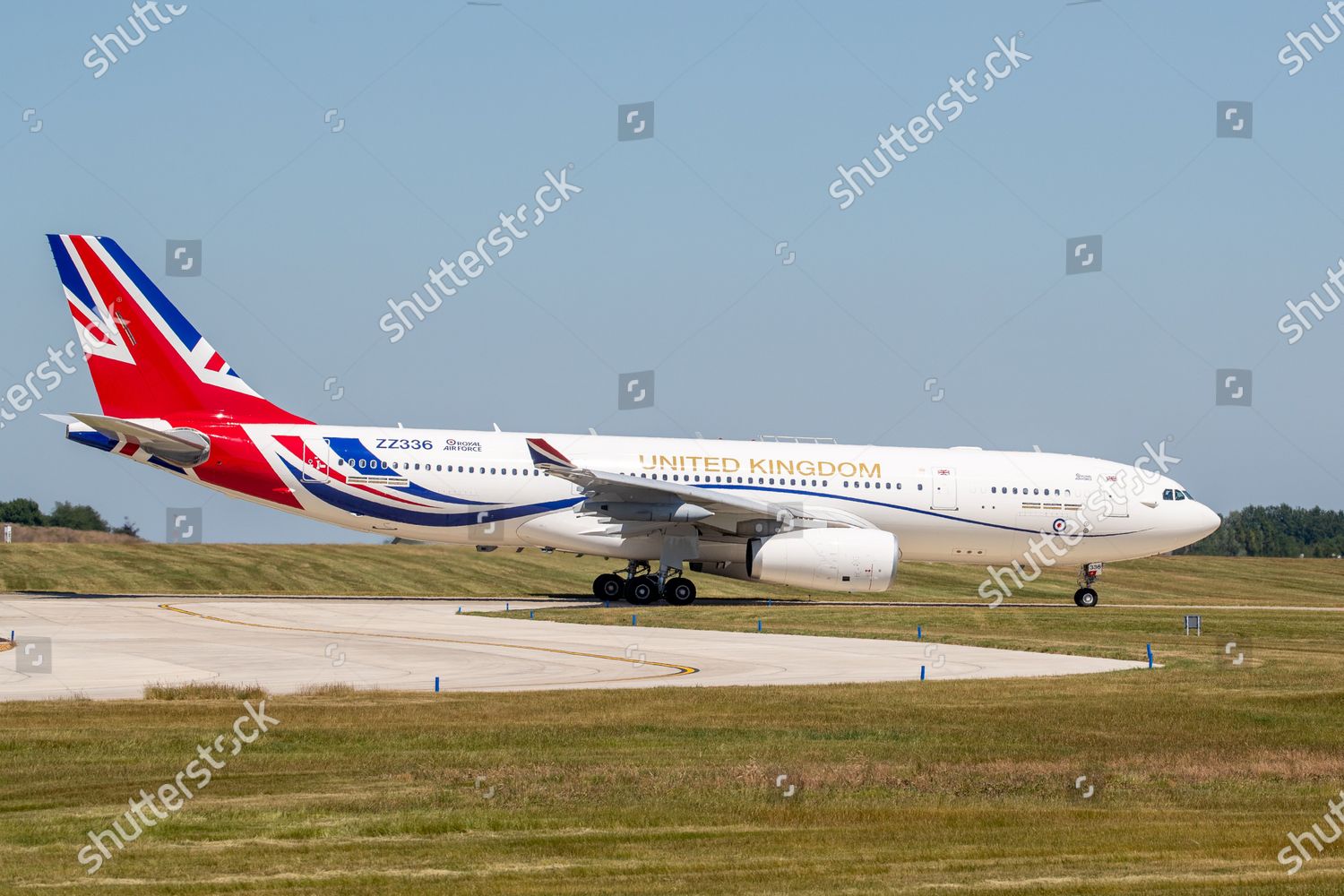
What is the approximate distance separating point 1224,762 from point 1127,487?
26168 mm

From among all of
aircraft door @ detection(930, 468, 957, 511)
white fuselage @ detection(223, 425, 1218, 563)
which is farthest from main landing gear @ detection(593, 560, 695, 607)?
aircraft door @ detection(930, 468, 957, 511)

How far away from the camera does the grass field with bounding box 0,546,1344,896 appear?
32.8ft

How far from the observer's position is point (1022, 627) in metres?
31.4

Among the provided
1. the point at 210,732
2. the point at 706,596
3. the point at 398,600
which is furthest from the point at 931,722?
the point at 706,596

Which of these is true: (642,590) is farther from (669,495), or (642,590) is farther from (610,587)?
(669,495)

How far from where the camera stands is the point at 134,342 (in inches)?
1391

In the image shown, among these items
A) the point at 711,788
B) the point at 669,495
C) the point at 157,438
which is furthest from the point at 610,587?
the point at 711,788

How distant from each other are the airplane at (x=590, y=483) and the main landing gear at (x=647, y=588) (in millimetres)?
46

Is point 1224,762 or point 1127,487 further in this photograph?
point 1127,487

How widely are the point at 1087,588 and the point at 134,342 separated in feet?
81.7

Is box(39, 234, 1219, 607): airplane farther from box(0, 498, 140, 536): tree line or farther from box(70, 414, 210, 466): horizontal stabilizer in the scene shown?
box(0, 498, 140, 536): tree line

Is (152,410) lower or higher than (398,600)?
higher

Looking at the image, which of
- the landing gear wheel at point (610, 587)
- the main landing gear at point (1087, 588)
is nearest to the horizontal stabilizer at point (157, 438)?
the landing gear wheel at point (610, 587)

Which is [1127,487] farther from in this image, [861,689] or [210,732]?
[210,732]
